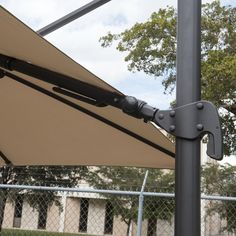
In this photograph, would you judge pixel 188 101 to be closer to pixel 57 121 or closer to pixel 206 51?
pixel 57 121

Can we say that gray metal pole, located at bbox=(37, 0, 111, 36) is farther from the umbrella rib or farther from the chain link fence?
the chain link fence

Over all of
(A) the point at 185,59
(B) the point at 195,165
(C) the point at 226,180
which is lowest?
(B) the point at 195,165

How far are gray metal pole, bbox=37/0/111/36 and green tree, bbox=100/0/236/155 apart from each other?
11.2 meters

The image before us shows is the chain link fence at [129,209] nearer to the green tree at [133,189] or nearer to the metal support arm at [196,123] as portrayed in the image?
the green tree at [133,189]

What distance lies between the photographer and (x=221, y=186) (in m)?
13.6

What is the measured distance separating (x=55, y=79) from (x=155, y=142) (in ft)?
2.81

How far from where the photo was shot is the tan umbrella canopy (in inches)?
65.7

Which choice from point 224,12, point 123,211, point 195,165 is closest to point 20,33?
point 195,165

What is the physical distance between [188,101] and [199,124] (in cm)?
8

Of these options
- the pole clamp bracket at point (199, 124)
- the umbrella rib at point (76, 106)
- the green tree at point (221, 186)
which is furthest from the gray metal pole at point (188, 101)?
the green tree at point (221, 186)

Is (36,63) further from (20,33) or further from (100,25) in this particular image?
(100,25)

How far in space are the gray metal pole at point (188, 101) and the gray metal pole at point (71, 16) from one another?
2.25 feet

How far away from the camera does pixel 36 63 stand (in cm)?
176

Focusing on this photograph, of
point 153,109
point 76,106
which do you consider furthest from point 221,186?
point 153,109
